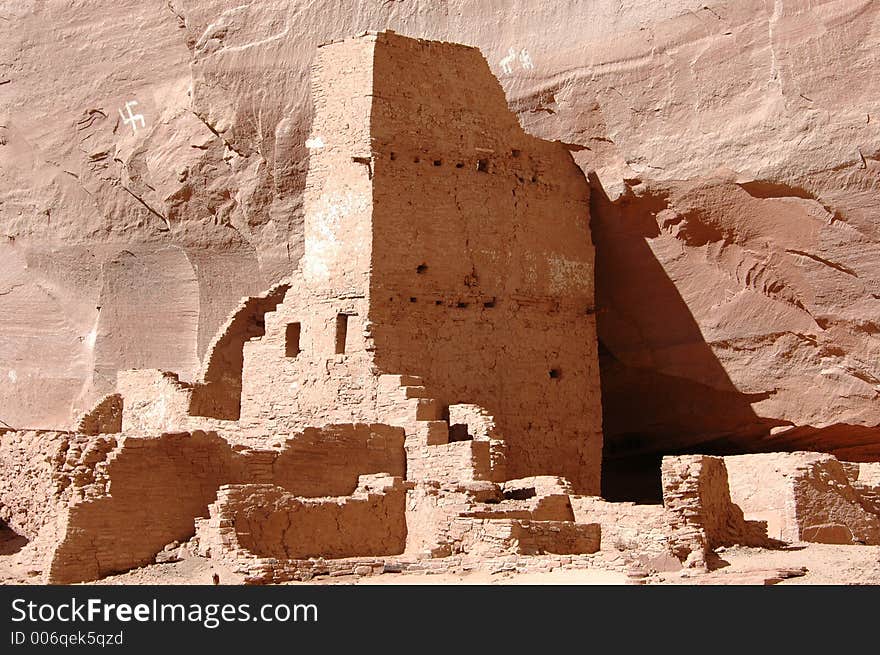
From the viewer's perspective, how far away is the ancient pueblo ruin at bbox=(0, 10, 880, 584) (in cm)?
1981

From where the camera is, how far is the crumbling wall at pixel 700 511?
18859 millimetres

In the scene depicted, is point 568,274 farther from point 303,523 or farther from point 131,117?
point 131,117

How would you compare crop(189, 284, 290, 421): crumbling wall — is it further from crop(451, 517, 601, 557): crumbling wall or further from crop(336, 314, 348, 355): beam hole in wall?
crop(451, 517, 601, 557): crumbling wall

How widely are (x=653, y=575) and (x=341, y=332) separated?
7.56 metres

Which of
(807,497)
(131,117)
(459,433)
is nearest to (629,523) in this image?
(807,497)

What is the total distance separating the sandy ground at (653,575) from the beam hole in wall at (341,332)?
494 centimetres

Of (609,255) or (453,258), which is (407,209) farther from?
(609,255)

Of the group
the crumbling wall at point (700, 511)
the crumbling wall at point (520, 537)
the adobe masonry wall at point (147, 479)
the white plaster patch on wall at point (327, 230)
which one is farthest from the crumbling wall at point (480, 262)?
the crumbling wall at point (700, 511)

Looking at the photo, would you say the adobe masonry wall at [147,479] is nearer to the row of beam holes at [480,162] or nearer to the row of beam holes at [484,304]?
the row of beam holes at [484,304]

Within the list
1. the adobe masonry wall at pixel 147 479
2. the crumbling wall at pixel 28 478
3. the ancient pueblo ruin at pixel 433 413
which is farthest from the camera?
the crumbling wall at pixel 28 478

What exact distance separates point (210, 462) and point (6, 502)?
3.98m
